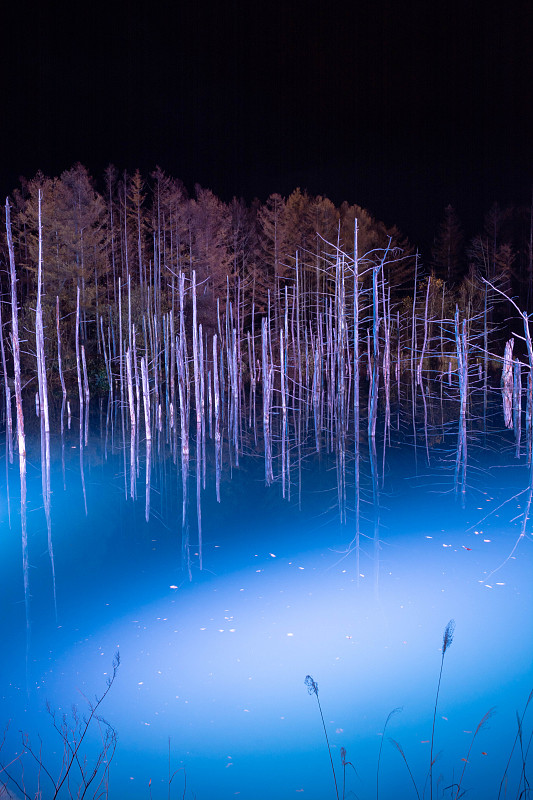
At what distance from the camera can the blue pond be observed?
120 inches

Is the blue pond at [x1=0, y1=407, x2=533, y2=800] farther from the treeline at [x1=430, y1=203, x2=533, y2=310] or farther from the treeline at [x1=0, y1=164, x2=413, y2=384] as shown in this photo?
the treeline at [x1=430, y1=203, x2=533, y2=310]

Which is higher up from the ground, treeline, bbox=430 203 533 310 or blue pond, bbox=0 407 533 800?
treeline, bbox=430 203 533 310

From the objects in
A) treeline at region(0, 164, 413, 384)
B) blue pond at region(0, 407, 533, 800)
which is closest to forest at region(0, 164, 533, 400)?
treeline at region(0, 164, 413, 384)

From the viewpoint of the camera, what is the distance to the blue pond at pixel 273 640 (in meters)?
3.04

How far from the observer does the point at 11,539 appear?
21.0 ft

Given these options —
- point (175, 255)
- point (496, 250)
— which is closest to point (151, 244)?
point (175, 255)

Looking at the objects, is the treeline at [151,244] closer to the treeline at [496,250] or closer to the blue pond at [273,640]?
the treeline at [496,250]

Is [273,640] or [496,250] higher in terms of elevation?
[496,250]

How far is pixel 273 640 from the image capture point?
4180mm

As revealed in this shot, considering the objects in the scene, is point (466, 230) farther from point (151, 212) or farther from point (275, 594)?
point (275, 594)

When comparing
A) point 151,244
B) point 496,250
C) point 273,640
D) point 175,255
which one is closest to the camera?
point 273,640

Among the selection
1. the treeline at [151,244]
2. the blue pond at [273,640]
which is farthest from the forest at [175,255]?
the blue pond at [273,640]

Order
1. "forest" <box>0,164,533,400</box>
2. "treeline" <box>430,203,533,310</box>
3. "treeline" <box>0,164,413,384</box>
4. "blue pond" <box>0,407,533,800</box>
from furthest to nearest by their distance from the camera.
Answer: "treeline" <box>430,203,533,310</box>, "treeline" <box>0,164,413,384</box>, "forest" <box>0,164,533,400</box>, "blue pond" <box>0,407,533,800</box>

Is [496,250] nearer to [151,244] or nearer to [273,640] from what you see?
[151,244]
